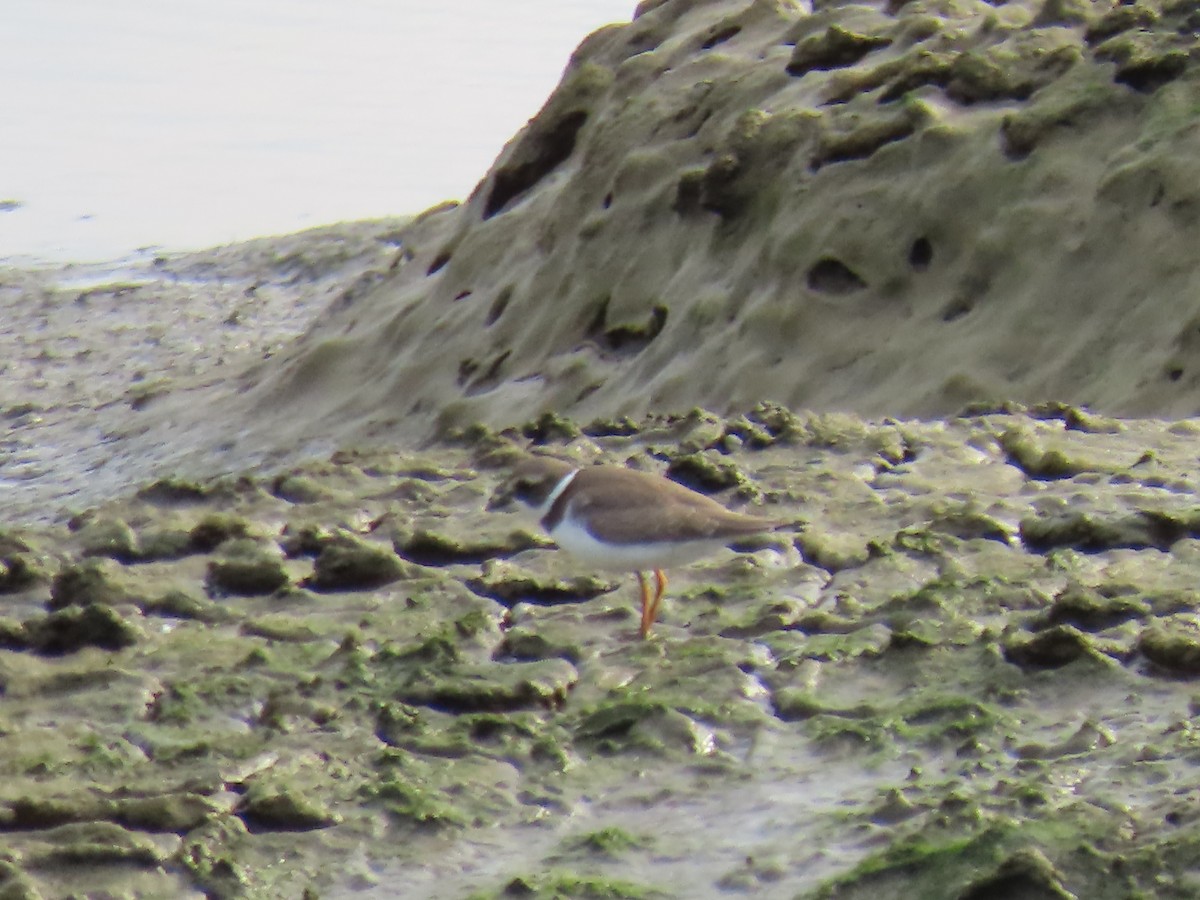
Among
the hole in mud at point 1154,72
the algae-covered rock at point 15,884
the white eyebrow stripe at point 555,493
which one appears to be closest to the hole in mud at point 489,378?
the hole in mud at point 1154,72

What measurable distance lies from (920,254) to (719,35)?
2865 mm

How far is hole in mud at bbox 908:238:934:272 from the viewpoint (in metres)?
9.17

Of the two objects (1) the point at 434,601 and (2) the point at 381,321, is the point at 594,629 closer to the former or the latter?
(1) the point at 434,601

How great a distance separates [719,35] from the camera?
11469 mm

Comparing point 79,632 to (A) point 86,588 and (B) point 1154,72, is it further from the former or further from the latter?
(B) point 1154,72

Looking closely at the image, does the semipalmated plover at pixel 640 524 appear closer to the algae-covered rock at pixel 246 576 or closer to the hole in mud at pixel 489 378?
the algae-covered rock at pixel 246 576

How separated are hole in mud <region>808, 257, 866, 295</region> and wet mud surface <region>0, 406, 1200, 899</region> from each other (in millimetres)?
1865

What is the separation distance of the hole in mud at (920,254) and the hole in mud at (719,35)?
2752mm

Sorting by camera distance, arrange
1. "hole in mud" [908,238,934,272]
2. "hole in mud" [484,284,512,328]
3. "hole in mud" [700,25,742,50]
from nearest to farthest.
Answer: "hole in mud" [908,238,934,272], "hole in mud" [484,284,512,328], "hole in mud" [700,25,742,50]

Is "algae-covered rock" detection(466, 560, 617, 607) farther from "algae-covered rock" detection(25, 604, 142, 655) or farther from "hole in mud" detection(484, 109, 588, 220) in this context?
"hole in mud" detection(484, 109, 588, 220)

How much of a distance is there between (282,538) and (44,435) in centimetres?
744

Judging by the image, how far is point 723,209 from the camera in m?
10.0

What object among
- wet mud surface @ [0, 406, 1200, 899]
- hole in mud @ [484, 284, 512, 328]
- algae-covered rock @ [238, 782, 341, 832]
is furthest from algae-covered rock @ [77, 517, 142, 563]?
hole in mud @ [484, 284, 512, 328]

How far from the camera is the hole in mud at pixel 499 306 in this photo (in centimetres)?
1125
